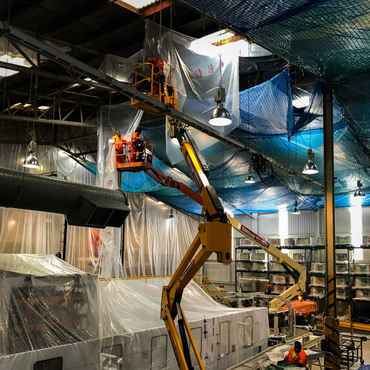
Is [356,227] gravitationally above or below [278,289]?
above

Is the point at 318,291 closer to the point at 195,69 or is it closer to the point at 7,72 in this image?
the point at 195,69

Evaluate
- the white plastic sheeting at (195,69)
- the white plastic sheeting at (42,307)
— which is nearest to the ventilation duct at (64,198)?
the white plastic sheeting at (42,307)

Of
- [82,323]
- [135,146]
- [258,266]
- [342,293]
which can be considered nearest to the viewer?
[82,323]

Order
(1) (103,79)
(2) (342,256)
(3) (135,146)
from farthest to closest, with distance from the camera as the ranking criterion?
(2) (342,256), (3) (135,146), (1) (103,79)

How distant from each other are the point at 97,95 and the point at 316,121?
8884 millimetres

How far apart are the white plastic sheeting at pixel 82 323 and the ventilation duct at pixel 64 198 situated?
252 centimetres

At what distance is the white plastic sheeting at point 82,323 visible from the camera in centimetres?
744

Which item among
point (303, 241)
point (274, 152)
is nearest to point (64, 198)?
point (274, 152)

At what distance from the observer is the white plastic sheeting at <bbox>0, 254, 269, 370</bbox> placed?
7.44 meters

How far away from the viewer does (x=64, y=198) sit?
5867 millimetres

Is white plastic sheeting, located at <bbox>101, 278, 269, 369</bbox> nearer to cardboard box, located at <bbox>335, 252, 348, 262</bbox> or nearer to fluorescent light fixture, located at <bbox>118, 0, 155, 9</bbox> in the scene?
fluorescent light fixture, located at <bbox>118, 0, 155, 9</bbox>

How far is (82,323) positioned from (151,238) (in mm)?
17061

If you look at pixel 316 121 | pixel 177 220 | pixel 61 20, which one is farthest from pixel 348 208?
pixel 61 20

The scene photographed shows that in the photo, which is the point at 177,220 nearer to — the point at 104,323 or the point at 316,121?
the point at 316,121
